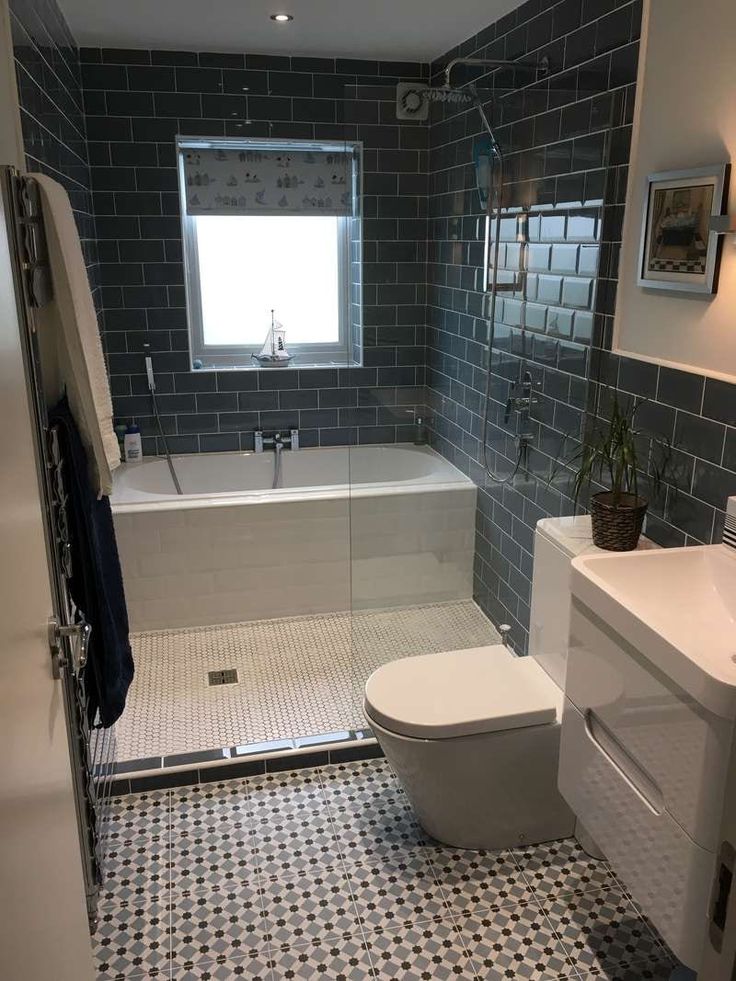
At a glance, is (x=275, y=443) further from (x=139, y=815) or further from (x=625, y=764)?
(x=625, y=764)

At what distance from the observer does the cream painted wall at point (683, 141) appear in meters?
2.00

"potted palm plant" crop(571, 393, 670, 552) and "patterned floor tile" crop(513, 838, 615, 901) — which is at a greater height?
"potted palm plant" crop(571, 393, 670, 552)

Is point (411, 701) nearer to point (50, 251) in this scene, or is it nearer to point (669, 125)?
point (50, 251)

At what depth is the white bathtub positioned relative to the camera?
337cm

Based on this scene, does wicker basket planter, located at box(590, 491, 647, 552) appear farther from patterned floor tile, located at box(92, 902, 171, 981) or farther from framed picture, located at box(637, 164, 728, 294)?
patterned floor tile, located at box(92, 902, 171, 981)

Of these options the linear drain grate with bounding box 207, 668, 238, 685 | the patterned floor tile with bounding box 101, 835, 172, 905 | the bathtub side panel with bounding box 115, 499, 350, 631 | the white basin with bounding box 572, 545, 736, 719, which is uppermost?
the white basin with bounding box 572, 545, 736, 719

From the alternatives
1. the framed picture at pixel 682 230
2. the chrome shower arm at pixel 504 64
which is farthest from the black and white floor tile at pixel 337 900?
the chrome shower arm at pixel 504 64

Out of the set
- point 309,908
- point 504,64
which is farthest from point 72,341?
point 504,64

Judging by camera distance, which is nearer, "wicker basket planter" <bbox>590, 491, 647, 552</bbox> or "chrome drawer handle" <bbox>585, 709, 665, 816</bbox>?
"chrome drawer handle" <bbox>585, 709, 665, 816</bbox>

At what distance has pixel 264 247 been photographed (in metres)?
4.62

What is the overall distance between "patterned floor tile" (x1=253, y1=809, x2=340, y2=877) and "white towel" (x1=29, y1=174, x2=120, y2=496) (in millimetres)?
1283

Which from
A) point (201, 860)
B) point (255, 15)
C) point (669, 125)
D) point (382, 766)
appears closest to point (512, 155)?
point (669, 125)

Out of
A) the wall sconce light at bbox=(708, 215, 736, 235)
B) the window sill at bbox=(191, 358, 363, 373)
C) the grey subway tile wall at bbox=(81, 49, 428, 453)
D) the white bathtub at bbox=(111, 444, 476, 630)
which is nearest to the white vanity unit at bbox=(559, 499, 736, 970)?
the wall sconce light at bbox=(708, 215, 736, 235)

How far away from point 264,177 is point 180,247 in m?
0.60
